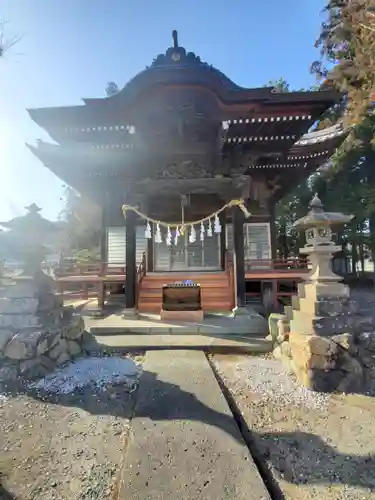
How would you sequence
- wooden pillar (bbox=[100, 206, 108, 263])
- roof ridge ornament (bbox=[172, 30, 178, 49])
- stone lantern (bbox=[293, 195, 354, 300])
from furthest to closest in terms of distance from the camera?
wooden pillar (bbox=[100, 206, 108, 263])
roof ridge ornament (bbox=[172, 30, 178, 49])
stone lantern (bbox=[293, 195, 354, 300])

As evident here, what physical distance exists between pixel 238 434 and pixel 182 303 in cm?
411

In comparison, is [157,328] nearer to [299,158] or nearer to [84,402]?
[84,402]

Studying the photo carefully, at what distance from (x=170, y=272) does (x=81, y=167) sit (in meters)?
4.36

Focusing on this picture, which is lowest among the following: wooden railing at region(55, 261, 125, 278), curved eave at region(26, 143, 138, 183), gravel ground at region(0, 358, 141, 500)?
gravel ground at region(0, 358, 141, 500)

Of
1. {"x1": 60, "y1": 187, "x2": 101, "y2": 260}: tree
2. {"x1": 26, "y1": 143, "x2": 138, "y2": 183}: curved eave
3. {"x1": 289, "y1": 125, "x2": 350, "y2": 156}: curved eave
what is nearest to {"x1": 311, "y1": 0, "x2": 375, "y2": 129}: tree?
{"x1": 289, "y1": 125, "x2": 350, "y2": 156}: curved eave

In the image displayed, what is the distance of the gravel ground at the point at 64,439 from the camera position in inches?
74.8

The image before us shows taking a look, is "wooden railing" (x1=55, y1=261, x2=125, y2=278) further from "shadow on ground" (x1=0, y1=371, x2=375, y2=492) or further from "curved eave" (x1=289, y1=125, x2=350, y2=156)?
"curved eave" (x1=289, y1=125, x2=350, y2=156)

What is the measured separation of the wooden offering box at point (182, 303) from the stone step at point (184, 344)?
103cm

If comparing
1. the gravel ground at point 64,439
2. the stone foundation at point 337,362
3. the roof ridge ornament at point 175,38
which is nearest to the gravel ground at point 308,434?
→ the stone foundation at point 337,362

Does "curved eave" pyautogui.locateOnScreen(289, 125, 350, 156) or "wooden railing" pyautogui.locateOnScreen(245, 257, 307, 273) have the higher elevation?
"curved eave" pyautogui.locateOnScreen(289, 125, 350, 156)

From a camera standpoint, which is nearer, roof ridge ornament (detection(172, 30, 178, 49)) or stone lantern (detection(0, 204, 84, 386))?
stone lantern (detection(0, 204, 84, 386))

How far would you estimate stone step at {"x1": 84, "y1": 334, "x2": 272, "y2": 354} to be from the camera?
4613 millimetres

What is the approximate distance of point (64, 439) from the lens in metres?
2.43

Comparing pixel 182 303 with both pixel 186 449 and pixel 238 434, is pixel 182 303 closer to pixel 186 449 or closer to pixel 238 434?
pixel 238 434
